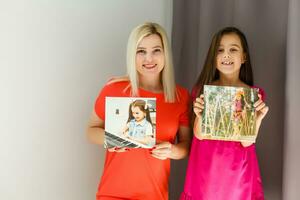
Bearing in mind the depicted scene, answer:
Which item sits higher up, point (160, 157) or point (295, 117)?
point (295, 117)

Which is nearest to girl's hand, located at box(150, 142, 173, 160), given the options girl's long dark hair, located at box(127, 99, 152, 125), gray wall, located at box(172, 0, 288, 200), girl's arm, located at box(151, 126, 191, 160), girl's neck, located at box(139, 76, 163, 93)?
girl's arm, located at box(151, 126, 191, 160)

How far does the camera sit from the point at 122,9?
5.80 ft

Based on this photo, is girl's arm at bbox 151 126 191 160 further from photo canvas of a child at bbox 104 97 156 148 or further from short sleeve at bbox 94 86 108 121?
short sleeve at bbox 94 86 108 121

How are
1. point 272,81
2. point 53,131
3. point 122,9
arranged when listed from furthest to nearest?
point 122,9 → point 53,131 → point 272,81

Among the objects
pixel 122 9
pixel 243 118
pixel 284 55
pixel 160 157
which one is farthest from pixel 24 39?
pixel 284 55

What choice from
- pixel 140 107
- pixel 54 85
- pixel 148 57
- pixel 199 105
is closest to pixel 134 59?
pixel 148 57

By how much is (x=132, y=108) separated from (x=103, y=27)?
0.55m

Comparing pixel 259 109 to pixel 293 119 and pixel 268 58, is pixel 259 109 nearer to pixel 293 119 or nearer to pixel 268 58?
pixel 293 119

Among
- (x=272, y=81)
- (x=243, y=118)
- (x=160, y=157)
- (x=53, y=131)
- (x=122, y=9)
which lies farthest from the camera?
(x=122, y=9)

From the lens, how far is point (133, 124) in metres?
1.32

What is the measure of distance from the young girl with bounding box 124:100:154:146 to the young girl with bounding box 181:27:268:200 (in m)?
0.16

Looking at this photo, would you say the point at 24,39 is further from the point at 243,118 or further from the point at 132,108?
the point at 243,118

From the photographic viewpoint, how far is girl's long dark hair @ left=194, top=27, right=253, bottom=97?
1394 millimetres

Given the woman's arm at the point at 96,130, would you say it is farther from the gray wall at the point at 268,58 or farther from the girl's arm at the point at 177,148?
the gray wall at the point at 268,58
